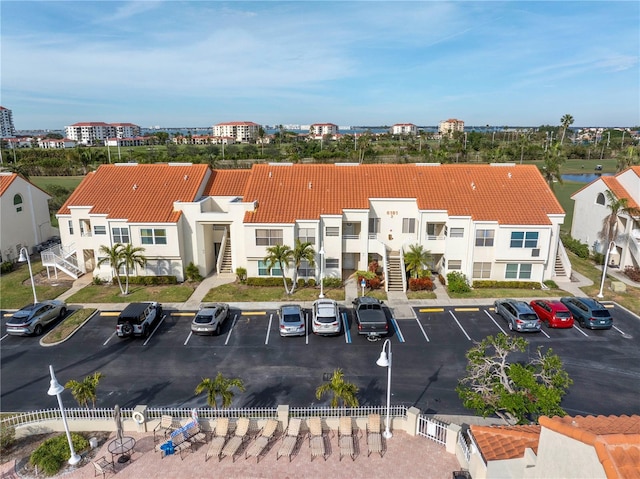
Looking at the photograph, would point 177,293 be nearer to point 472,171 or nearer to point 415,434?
point 415,434

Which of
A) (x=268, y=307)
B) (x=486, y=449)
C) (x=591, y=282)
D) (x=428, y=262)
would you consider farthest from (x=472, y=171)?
(x=486, y=449)

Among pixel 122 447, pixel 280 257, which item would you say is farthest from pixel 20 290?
pixel 122 447

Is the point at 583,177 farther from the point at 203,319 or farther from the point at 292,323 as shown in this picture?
the point at 203,319

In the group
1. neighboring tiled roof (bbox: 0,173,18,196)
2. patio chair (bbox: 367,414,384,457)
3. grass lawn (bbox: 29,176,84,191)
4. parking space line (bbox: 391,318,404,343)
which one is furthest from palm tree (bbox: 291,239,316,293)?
grass lawn (bbox: 29,176,84,191)

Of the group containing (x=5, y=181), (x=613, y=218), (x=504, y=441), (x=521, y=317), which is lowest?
(x=521, y=317)

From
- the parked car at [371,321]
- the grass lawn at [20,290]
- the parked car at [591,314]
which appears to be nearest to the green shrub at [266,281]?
the parked car at [371,321]

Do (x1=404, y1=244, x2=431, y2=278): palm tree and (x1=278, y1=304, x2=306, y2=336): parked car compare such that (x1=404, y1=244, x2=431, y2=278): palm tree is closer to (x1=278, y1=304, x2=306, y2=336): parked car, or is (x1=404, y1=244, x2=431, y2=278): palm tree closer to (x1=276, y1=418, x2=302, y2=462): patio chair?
(x1=278, y1=304, x2=306, y2=336): parked car

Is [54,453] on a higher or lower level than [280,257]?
lower
